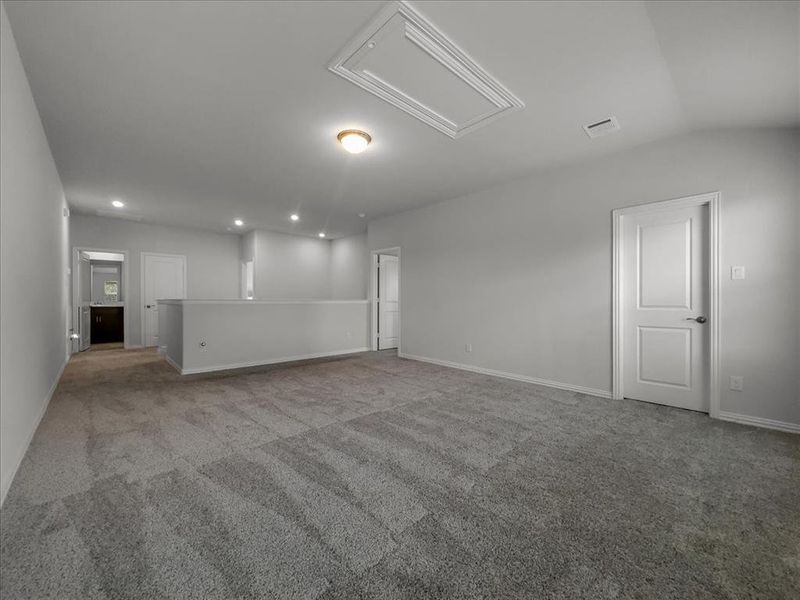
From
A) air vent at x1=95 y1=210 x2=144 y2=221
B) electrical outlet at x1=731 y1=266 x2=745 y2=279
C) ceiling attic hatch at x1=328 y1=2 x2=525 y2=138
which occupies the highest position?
air vent at x1=95 y1=210 x2=144 y2=221

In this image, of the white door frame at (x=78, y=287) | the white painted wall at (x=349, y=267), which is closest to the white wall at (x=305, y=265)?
the white painted wall at (x=349, y=267)

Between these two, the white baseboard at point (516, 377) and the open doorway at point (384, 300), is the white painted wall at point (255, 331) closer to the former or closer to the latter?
the open doorway at point (384, 300)

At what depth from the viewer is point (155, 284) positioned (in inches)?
284

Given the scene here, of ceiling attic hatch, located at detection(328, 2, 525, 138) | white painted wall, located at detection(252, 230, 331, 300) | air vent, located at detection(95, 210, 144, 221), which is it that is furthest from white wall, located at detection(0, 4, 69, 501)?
white painted wall, located at detection(252, 230, 331, 300)

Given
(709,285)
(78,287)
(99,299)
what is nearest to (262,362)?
(78,287)

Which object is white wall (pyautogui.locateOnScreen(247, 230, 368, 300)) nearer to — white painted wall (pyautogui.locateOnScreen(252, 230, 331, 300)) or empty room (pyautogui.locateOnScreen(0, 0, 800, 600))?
white painted wall (pyautogui.locateOnScreen(252, 230, 331, 300))

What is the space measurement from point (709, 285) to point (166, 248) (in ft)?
29.9

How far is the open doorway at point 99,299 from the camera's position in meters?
6.39

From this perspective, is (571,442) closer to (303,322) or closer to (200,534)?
(200,534)

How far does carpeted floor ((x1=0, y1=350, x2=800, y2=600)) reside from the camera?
4.09 feet

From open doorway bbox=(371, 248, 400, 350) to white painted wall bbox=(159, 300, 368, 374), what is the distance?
27 centimetres

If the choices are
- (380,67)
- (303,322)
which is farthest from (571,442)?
(303,322)

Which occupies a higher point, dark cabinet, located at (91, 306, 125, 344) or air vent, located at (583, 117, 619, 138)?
air vent, located at (583, 117, 619, 138)

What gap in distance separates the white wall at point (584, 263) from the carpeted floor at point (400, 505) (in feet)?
2.41
